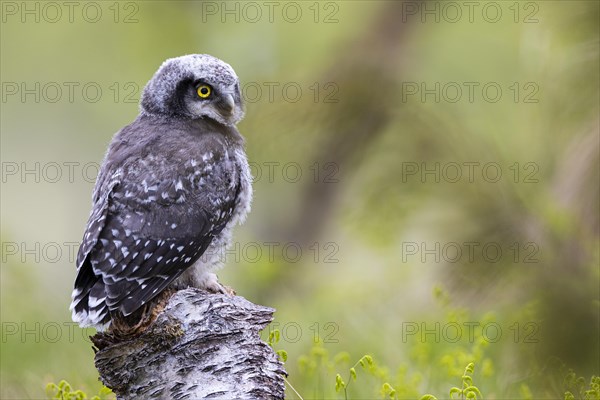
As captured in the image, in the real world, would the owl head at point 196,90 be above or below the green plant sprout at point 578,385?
above

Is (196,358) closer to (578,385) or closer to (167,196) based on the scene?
(167,196)

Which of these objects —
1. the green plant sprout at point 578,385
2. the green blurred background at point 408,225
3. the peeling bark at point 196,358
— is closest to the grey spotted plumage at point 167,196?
the peeling bark at point 196,358

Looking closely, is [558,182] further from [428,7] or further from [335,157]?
[428,7]

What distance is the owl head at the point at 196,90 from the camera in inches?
197

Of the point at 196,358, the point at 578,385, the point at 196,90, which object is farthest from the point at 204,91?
the point at 578,385

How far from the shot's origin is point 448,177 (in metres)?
6.30

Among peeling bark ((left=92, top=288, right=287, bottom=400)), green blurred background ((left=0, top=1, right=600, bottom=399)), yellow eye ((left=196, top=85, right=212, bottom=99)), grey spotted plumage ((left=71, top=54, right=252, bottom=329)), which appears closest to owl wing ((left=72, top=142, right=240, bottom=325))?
grey spotted plumage ((left=71, top=54, right=252, bottom=329))

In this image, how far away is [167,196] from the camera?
4.59 metres

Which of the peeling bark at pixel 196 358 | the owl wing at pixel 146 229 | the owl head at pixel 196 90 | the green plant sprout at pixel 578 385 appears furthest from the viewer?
the owl head at pixel 196 90

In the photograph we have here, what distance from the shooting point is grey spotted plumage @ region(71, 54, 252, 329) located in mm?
4277

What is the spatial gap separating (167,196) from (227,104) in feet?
2.55

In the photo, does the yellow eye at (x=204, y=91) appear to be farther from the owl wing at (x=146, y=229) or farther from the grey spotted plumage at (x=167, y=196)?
the owl wing at (x=146, y=229)

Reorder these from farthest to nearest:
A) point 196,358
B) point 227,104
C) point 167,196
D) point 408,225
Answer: point 408,225 → point 227,104 → point 167,196 → point 196,358

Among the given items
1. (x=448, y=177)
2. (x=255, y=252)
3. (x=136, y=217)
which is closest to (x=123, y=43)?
(x=255, y=252)
